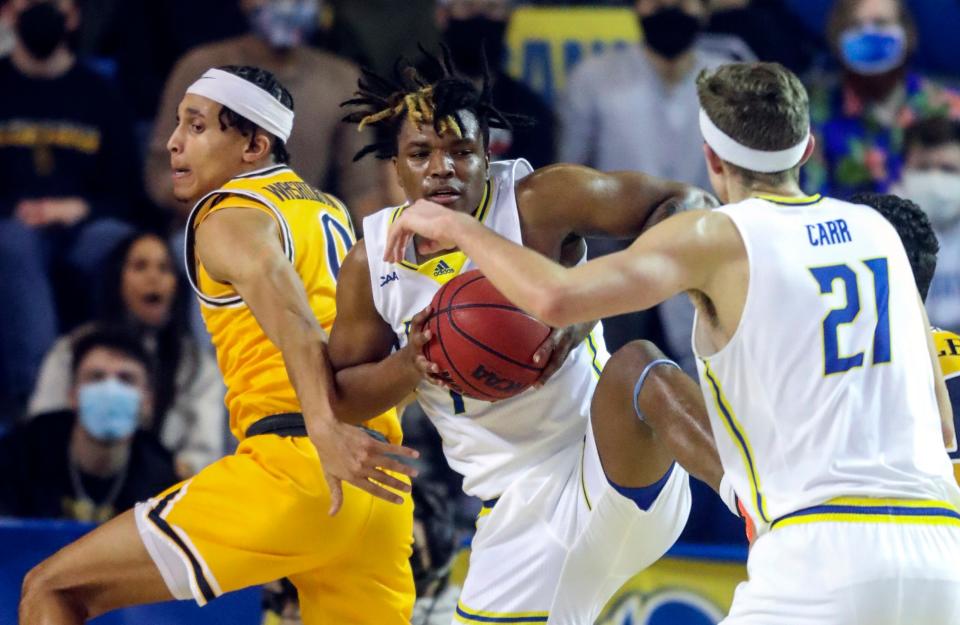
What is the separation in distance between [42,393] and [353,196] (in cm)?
193

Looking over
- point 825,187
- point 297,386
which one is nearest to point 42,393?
point 297,386

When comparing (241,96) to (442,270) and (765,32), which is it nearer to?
(442,270)

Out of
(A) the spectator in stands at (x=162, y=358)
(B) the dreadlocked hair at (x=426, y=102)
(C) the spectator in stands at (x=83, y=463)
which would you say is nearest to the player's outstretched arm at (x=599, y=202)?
(B) the dreadlocked hair at (x=426, y=102)

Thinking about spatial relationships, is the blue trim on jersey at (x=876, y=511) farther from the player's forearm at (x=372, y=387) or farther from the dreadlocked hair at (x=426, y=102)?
the dreadlocked hair at (x=426, y=102)

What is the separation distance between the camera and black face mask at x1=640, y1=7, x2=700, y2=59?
8414mm

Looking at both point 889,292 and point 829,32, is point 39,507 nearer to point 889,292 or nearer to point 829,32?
point 889,292

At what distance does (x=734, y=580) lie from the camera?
20.4 feet

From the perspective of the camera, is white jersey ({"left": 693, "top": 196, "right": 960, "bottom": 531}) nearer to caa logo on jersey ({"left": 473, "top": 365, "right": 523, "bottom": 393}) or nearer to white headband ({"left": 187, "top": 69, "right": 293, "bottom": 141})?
caa logo on jersey ({"left": 473, "top": 365, "right": 523, "bottom": 393})

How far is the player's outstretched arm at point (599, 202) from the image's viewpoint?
4547mm

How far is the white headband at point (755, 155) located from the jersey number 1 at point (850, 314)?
1.03 ft

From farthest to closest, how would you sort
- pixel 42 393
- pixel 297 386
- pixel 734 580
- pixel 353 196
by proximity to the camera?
pixel 353 196 → pixel 42 393 → pixel 734 580 → pixel 297 386

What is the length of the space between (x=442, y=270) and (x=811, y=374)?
1432mm

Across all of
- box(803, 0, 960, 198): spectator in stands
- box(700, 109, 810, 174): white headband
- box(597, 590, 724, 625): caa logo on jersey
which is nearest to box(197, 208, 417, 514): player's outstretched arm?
box(700, 109, 810, 174): white headband

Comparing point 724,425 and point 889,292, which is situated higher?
point 889,292
